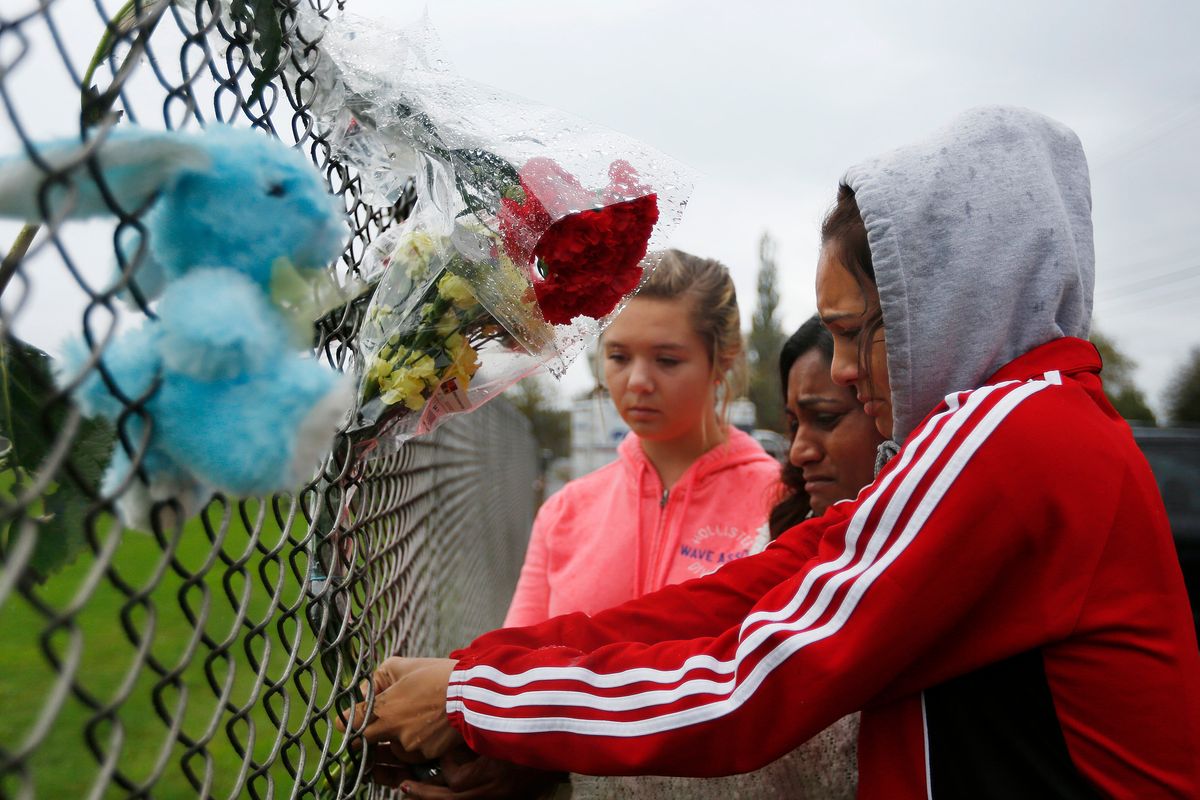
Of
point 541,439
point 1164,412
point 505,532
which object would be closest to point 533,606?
point 505,532

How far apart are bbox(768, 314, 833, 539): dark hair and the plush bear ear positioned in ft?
6.93

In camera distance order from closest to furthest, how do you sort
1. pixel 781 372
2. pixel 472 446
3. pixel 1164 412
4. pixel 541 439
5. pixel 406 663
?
pixel 406 663 → pixel 781 372 → pixel 472 446 → pixel 541 439 → pixel 1164 412

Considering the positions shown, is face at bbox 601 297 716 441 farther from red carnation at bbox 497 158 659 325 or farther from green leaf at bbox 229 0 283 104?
green leaf at bbox 229 0 283 104

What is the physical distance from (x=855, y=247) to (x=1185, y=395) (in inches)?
1794

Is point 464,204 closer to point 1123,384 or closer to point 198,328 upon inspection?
point 198,328

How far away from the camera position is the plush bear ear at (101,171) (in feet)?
2.03

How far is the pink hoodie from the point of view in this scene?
8.94ft

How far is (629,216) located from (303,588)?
0.79 metres

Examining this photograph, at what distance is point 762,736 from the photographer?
4.13ft

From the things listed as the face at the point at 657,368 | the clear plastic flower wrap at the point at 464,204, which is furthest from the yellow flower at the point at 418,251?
the face at the point at 657,368

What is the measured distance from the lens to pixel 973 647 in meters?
1.26

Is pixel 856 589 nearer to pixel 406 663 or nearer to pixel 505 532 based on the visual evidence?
pixel 406 663

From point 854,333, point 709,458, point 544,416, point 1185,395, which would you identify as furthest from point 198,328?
point 1185,395

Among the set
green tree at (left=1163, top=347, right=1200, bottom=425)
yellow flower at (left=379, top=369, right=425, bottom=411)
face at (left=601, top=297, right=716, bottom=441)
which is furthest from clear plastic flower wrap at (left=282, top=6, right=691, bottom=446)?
green tree at (left=1163, top=347, right=1200, bottom=425)
